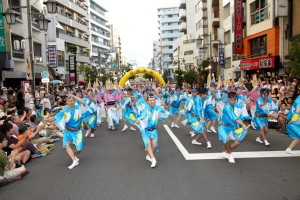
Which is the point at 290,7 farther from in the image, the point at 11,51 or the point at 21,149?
the point at 11,51

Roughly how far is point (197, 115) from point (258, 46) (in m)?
16.8

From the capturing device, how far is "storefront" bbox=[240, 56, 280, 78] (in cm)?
1808

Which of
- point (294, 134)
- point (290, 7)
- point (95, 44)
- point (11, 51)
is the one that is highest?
point (95, 44)

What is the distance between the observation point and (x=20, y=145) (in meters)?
5.63

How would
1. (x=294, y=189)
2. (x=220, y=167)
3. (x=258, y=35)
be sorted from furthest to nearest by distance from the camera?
(x=258, y=35), (x=220, y=167), (x=294, y=189)

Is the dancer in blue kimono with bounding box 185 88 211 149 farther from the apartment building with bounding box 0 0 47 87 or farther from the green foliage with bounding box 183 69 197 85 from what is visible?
the green foliage with bounding box 183 69 197 85

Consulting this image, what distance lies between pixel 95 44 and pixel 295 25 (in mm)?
51381

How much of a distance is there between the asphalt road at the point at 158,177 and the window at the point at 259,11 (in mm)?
15216

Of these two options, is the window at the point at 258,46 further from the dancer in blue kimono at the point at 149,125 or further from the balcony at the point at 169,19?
the balcony at the point at 169,19

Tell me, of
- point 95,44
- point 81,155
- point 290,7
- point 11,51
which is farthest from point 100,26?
point 81,155

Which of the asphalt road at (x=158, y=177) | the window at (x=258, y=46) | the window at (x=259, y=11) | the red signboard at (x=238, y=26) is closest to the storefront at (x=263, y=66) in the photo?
the window at (x=258, y=46)

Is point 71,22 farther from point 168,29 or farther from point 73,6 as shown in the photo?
point 168,29

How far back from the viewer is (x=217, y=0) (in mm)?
32750

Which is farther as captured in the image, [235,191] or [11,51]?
[11,51]
